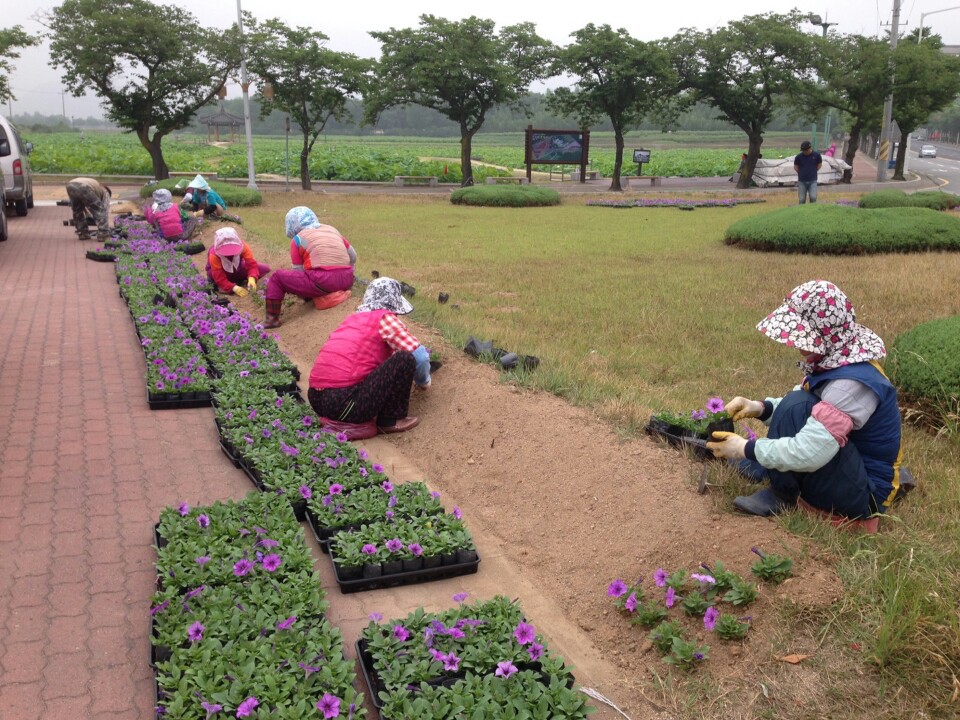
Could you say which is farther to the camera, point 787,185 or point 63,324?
point 787,185

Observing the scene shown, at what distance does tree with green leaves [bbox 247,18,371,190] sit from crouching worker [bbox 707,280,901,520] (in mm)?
24795

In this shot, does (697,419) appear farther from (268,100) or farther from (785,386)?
(268,100)

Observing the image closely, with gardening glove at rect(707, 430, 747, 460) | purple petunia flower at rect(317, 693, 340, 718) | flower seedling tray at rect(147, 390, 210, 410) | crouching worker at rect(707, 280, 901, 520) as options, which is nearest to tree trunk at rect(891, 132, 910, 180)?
flower seedling tray at rect(147, 390, 210, 410)

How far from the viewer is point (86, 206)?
15.6 metres

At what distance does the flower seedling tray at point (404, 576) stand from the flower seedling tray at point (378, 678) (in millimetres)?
562

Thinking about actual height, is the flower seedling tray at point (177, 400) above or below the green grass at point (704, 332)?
below

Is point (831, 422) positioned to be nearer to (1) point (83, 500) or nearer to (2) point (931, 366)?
(2) point (931, 366)

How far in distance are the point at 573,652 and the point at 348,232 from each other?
14.1 metres

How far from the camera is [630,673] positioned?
3.18m

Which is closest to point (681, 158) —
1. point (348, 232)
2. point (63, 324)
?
point (348, 232)

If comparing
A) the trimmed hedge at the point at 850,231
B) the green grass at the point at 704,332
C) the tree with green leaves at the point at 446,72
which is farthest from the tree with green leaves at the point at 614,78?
the trimmed hedge at the point at 850,231

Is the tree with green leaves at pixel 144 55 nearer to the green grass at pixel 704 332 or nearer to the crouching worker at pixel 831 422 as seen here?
the green grass at pixel 704 332

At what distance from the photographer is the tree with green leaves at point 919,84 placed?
31.8 m

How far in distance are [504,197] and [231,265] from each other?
1477 cm
